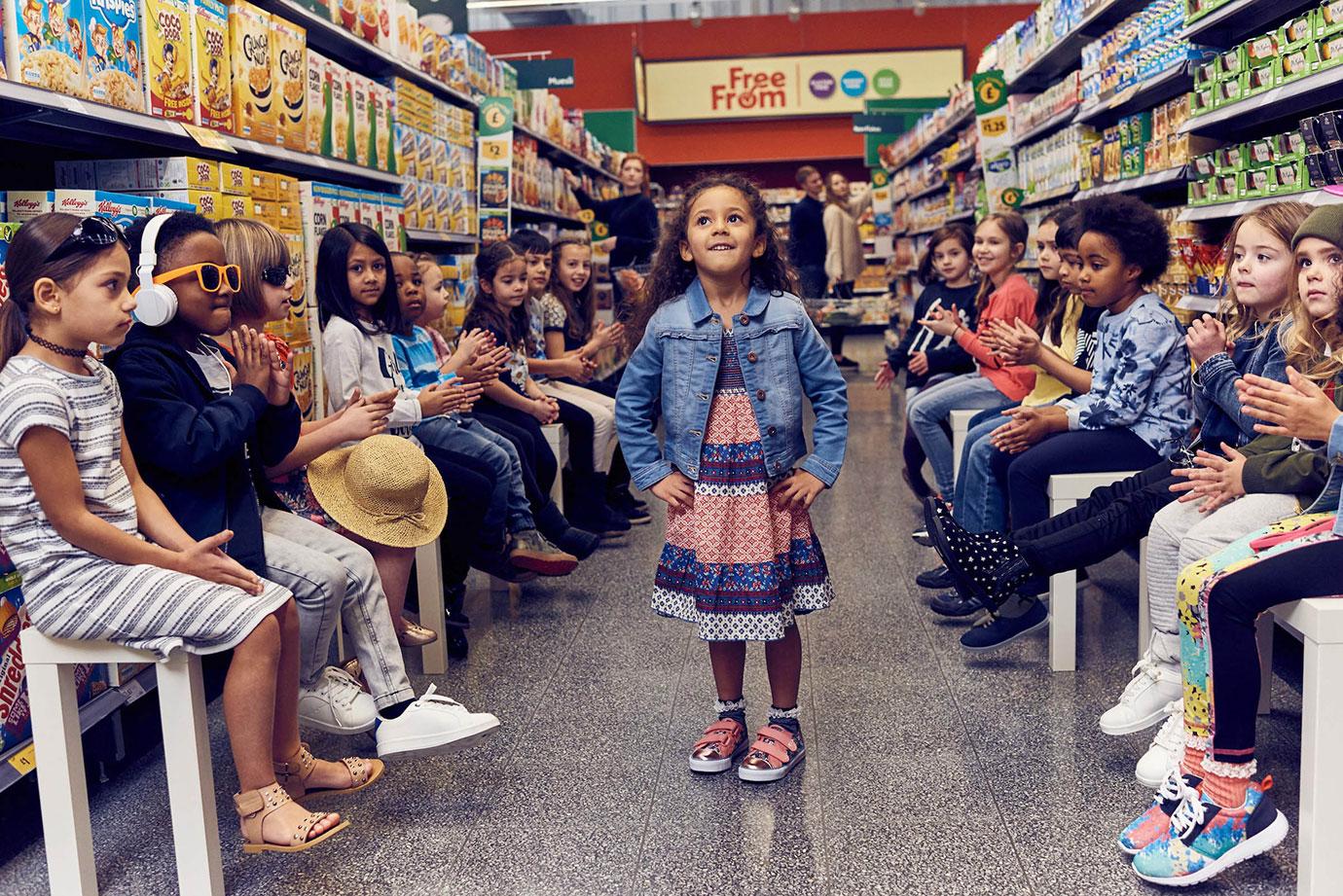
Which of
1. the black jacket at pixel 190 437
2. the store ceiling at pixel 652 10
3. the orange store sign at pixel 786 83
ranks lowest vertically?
the black jacket at pixel 190 437

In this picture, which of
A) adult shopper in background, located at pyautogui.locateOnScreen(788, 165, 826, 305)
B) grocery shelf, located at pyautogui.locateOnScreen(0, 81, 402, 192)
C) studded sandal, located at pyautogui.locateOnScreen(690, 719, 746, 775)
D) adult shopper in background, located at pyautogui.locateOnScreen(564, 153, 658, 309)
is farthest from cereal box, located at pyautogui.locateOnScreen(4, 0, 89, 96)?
adult shopper in background, located at pyautogui.locateOnScreen(788, 165, 826, 305)

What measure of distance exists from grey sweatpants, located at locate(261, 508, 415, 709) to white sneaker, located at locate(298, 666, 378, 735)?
0.02m

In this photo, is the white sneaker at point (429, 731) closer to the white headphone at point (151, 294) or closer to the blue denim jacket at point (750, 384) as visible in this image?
the blue denim jacket at point (750, 384)

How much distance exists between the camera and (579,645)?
3.45 metres

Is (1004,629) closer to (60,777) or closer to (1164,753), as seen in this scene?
(1164,753)

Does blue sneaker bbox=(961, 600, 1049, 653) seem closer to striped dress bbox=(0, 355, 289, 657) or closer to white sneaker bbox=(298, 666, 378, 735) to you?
white sneaker bbox=(298, 666, 378, 735)

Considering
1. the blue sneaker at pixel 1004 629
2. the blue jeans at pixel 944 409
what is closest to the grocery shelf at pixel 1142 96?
the blue jeans at pixel 944 409

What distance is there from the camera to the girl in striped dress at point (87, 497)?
1900mm

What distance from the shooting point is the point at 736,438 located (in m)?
2.47

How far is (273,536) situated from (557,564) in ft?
4.27

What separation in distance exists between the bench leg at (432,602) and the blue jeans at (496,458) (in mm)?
384

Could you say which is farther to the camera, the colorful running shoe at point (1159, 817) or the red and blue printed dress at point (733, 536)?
the red and blue printed dress at point (733, 536)

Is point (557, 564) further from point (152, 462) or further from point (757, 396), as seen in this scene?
point (152, 462)

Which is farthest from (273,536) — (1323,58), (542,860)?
(1323,58)
